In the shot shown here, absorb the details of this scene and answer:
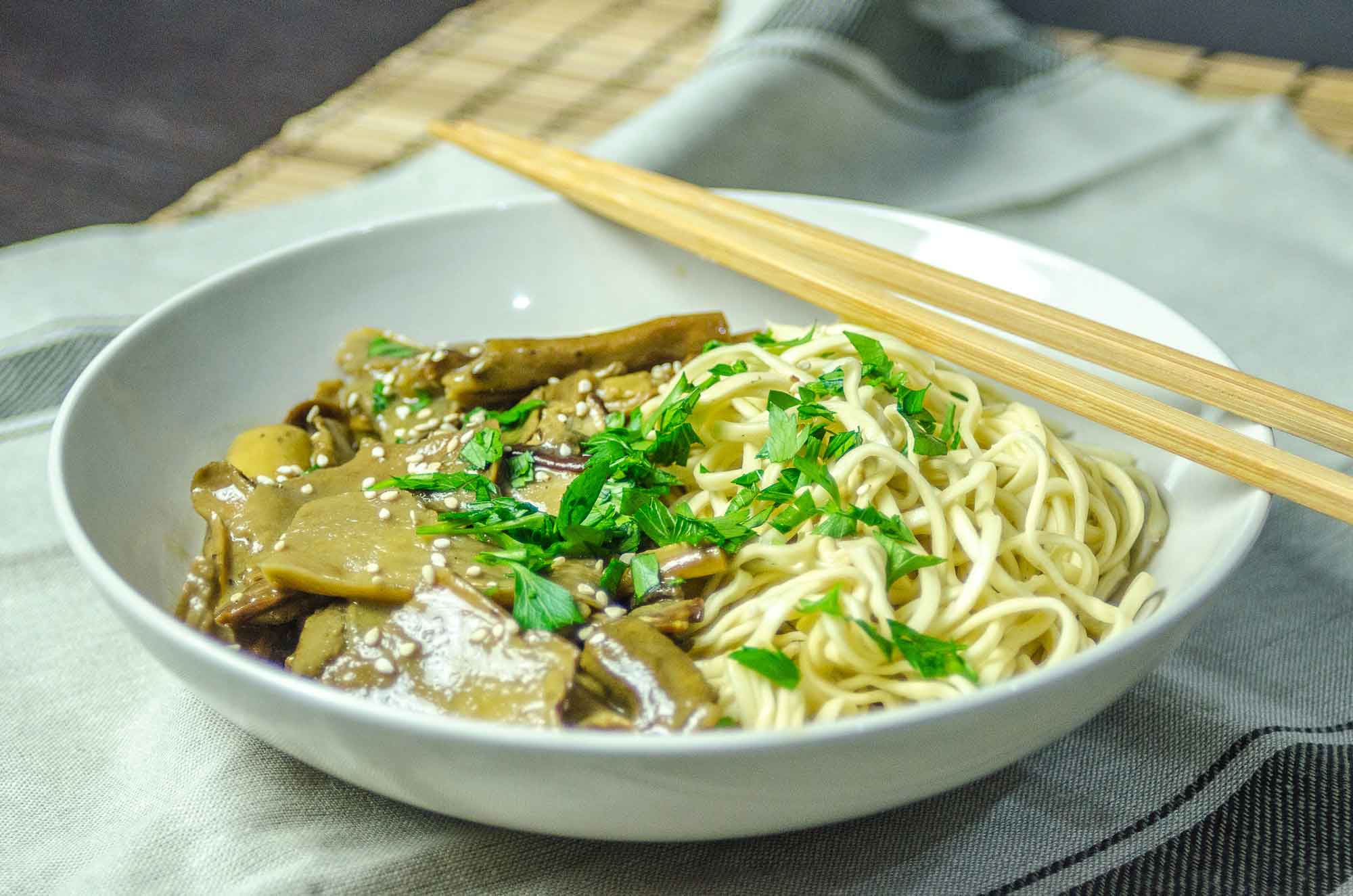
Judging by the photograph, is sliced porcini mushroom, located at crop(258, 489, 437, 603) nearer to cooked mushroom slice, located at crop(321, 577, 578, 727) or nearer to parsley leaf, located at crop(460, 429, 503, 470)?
cooked mushroom slice, located at crop(321, 577, 578, 727)

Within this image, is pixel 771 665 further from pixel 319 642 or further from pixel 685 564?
pixel 319 642

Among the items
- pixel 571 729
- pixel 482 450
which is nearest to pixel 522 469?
pixel 482 450

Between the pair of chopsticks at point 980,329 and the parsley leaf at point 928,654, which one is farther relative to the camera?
the pair of chopsticks at point 980,329

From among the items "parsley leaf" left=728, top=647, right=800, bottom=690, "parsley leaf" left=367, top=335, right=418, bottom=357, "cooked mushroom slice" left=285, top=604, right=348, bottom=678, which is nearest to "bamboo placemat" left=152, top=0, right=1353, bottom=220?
"parsley leaf" left=367, top=335, right=418, bottom=357

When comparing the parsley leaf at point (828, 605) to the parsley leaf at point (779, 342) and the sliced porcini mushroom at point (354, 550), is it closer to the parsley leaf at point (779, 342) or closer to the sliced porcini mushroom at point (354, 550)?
the sliced porcini mushroom at point (354, 550)

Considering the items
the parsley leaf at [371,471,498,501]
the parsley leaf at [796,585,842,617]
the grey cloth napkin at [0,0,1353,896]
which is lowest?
the grey cloth napkin at [0,0,1353,896]

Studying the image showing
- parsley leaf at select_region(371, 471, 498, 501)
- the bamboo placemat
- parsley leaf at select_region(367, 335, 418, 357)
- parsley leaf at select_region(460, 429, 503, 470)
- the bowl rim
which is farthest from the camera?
the bamboo placemat

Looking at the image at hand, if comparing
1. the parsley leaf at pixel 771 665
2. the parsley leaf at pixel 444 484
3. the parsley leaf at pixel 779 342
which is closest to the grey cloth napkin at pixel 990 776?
the parsley leaf at pixel 771 665
